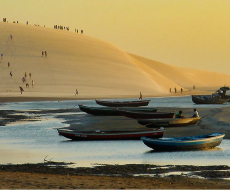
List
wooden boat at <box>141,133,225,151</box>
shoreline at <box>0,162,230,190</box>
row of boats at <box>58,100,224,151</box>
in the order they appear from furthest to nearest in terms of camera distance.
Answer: row of boats at <box>58,100,224,151</box>, wooden boat at <box>141,133,225,151</box>, shoreline at <box>0,162,230,190</box>

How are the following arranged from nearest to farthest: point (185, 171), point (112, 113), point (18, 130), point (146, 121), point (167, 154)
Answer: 1. point (185, 171)
2. point (167, 154)
3. point (146, 121)
4. point (18, 130)
5. point (112, 113)

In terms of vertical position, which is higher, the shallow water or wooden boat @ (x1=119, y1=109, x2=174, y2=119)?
wooden boat @ (x1=119, y1=109, x2=174, y2=119)

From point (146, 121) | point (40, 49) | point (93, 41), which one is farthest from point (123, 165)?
point (93, 41)

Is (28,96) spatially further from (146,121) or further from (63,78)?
(146,121)

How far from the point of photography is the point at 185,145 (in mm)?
22125

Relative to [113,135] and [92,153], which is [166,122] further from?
[92,153]

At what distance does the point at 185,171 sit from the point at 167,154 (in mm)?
4394

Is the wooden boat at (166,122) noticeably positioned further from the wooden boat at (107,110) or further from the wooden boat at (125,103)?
the wooden boat at (125,103)

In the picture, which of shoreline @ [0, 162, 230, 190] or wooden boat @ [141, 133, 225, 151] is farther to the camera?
wooden boat @ [141, 133, 225, 151]

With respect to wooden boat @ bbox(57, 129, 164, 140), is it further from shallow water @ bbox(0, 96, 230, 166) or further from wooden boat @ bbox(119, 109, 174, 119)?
wooden boat @ bbox(119, 109, 174, 119)

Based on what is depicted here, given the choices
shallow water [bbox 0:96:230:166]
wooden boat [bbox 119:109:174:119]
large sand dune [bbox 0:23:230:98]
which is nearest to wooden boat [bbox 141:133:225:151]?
shallow water [bbox 0:96:230:166]

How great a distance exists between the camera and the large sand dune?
4520 inches

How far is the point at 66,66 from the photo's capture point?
433 ft

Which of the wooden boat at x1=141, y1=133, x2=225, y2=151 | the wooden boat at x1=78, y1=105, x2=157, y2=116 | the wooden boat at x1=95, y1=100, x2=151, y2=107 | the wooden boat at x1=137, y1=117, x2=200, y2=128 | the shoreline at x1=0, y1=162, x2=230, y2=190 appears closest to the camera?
the shoreline at x1=0, y1=162, x2=230, y2=190
